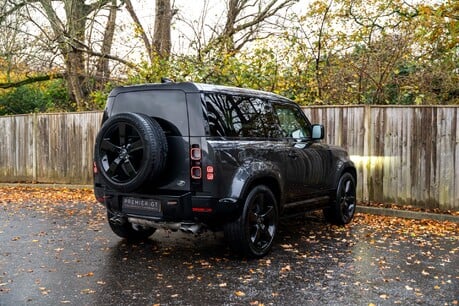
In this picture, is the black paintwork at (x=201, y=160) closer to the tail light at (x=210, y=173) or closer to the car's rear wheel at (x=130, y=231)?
the tail light at (x=210, y=173)

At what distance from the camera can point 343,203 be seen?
7414 mm

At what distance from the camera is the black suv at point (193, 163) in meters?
4.94

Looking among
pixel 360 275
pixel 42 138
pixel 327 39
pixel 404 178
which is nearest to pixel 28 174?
pixel 42 138

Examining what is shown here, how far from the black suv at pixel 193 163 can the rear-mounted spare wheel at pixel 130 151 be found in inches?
0.4

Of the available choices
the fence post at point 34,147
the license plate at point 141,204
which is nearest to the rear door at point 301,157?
the license plate at point 141,204

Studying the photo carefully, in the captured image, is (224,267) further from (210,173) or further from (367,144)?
(367,144)

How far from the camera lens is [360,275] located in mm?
4781

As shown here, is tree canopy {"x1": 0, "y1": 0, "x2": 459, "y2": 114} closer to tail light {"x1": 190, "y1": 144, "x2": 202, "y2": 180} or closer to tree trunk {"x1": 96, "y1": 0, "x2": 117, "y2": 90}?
tree trunk {"x1": 96, "y1": 0, "x2": 117, "y2": 90}

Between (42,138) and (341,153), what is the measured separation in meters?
8.17

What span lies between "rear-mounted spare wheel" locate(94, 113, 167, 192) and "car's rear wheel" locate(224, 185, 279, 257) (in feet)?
3.46

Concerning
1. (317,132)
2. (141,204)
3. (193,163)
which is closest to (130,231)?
(141,204)

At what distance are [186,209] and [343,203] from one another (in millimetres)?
3331

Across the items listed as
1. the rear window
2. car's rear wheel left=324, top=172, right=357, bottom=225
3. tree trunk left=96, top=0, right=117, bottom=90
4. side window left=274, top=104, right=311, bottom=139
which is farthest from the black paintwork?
tree trunk left=96, top=0, right=117, bottom=90

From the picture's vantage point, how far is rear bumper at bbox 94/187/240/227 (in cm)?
495
